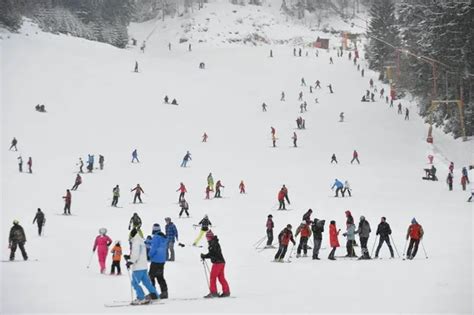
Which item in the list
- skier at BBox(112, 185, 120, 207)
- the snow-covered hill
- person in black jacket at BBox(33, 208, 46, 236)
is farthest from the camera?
skier at BBox(112, 185, 120, 207)

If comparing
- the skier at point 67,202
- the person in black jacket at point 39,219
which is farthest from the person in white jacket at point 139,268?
the skier at point 67,202

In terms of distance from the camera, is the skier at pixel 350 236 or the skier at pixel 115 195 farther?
the skier at pixel 115 195

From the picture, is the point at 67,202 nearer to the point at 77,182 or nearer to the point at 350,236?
the point at 77,182

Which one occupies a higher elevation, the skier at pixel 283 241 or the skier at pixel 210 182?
the skier at pixel 210 182

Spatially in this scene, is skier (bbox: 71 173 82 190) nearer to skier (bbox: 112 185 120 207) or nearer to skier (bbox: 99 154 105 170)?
skier (bbox: 112 185 120 207)

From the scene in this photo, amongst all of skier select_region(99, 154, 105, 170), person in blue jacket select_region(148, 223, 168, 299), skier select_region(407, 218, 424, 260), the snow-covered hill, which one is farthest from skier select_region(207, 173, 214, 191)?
person in blue jacket select_region(148, 223, 168, 299)

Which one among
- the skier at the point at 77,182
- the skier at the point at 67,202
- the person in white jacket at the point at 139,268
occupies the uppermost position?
the skier at the point at 77,182

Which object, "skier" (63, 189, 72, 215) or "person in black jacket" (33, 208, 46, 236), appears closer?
"person in black jacket" (33, 208, 46, 236)

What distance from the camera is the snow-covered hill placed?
11359mm

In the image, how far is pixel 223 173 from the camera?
3369 cm

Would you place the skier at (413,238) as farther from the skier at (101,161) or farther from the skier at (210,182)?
the skier at (101,161)

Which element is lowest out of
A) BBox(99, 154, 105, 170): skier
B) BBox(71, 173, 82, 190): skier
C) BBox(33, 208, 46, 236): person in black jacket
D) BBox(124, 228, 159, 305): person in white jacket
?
BBox(124, 228, 159, 305): person in white jacket

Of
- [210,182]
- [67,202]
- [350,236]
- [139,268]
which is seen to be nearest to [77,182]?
[67,202]

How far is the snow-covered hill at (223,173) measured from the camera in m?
11.4
